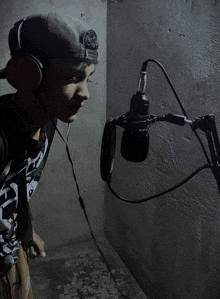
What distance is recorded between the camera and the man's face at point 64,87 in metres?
0.80

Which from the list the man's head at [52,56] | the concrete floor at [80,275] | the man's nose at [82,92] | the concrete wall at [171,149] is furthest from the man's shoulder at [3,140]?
the concrete floor at [80,275]

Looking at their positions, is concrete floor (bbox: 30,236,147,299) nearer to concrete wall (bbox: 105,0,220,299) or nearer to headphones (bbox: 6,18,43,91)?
concrete wall (bbox: 105,0,220,299)

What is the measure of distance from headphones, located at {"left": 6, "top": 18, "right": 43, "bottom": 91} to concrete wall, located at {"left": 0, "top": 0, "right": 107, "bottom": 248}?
95 cm

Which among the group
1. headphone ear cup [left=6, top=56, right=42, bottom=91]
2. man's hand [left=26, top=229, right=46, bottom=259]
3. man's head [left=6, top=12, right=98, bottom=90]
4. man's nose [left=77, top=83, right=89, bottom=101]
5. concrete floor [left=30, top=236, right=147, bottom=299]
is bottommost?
concrete floor [left=30, top=236, right=147, bottom=299]

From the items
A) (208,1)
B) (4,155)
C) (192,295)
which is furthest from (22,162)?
(192,295)

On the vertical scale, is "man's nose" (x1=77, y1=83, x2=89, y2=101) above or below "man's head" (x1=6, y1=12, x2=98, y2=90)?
below

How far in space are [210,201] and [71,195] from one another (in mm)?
1248

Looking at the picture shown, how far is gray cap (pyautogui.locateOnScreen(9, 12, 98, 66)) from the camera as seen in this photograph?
0.75 m

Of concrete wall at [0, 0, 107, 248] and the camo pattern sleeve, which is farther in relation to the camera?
concrete wall at [0, 0, 107, 248]

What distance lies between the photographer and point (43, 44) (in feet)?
2.49

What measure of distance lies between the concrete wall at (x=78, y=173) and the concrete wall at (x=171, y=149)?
105 millimetres

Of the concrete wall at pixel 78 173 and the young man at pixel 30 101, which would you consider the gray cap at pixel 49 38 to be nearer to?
the young man at pixel 30 101

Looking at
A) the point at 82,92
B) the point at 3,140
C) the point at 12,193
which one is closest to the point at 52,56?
the point at 82,92

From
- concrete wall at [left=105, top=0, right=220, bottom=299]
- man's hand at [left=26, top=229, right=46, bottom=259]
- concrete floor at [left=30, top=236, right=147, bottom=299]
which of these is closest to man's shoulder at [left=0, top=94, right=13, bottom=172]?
man's hand at [left=26, top=229, right=46, bottom=259]
